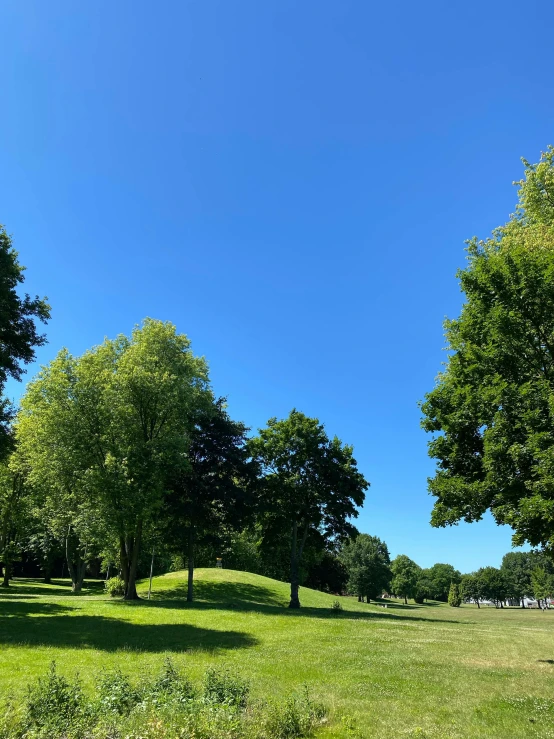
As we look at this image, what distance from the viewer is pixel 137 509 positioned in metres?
29.7

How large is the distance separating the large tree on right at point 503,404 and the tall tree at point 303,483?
818 inches

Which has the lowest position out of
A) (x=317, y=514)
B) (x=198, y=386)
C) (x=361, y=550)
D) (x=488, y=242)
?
(x=361, y=550)

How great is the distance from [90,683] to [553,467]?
14160 mm

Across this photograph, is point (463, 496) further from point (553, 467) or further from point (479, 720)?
point (479, 720)

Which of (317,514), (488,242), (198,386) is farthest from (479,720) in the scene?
(198,386)

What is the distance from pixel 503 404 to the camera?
16672mm

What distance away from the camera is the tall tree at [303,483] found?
39812 mm

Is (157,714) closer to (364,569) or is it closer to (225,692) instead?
(225,692)

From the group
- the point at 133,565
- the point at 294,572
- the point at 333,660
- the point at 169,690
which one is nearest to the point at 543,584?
the point at 294,572

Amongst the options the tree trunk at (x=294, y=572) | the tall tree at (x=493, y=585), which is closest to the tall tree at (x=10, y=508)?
the tree trunk at (x=294, y=572)

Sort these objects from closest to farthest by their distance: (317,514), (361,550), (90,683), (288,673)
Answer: (90,683) < (288,673) < (317,514) < (361,550)

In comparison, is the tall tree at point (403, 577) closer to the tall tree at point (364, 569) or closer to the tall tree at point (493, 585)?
the tall tree at point (493, 585)

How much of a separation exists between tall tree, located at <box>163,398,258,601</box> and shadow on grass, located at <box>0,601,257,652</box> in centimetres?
1274

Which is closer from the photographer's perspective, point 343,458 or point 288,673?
point 288,673
